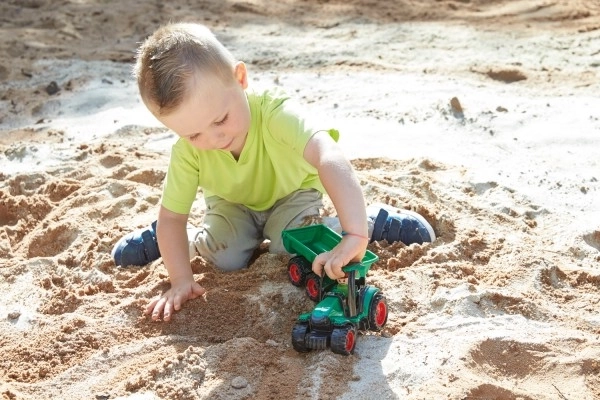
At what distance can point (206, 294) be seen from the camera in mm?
2801

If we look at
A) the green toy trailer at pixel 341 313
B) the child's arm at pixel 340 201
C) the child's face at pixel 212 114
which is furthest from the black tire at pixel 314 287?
the child's face at pixel 212 114

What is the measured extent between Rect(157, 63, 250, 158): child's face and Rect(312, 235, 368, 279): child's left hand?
0.51 metres

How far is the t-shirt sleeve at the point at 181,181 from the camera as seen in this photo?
2.89 metres

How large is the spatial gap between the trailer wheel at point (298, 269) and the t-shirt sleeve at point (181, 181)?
42 cm

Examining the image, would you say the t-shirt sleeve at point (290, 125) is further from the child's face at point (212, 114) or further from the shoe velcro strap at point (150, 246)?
the shoe velcro strap at point (150, 246)

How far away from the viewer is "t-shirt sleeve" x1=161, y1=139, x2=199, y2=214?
9.48ft

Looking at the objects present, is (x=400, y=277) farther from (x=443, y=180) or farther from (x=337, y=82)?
(x=337, y=82)

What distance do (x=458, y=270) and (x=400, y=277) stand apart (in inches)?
7.6

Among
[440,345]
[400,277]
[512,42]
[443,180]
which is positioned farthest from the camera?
[512,42]

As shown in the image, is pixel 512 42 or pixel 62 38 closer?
pixel 512 42

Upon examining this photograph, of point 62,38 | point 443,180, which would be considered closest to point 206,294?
point 443,180

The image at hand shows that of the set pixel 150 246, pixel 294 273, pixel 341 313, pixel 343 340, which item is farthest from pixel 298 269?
pixel 150 246

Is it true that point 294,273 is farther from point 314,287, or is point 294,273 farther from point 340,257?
point 340,257

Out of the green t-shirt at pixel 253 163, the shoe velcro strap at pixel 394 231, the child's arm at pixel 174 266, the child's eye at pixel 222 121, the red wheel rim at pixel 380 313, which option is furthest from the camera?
the shoe velcro strap at pixel 394 231
